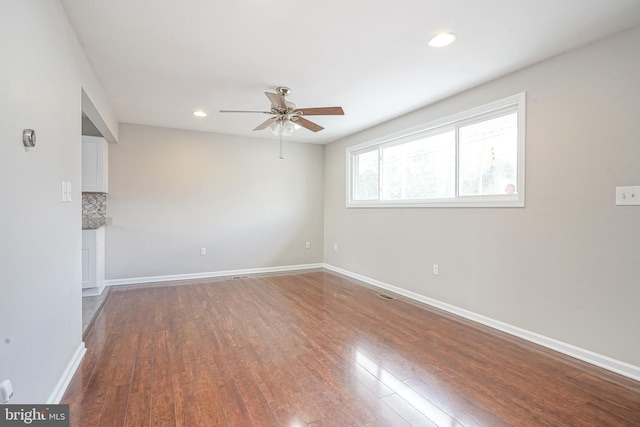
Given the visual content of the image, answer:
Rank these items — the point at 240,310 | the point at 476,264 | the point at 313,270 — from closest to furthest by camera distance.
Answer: the point at 476,264, the point at 240,310, the point at 313,270

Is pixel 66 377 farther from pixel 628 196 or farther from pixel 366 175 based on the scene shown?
pixel 366 175

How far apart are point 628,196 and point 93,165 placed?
226 inches

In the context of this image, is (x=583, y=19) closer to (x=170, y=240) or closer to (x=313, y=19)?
(x=313, y=19)

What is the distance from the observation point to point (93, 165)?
14.0 ft

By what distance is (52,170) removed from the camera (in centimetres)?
186

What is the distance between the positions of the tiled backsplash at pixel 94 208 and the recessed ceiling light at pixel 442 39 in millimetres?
4789

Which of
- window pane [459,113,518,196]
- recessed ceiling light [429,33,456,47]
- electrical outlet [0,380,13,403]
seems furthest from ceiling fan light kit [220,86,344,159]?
electrical outlet [0,380,13,403]

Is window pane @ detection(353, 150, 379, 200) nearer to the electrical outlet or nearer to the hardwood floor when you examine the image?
Result: the hardwood floor

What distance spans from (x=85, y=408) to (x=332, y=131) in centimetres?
456

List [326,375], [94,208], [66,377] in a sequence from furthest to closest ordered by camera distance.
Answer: [94,208] < [326,375] < [66,377]

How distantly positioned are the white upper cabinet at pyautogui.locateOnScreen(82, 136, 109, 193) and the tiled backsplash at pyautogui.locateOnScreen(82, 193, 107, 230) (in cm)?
41

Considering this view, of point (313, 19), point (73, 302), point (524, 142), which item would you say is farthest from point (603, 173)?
point (73, 302)

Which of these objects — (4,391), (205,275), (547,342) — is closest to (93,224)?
(205,275)

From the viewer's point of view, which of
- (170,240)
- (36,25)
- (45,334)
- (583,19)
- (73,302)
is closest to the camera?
(36,25)
